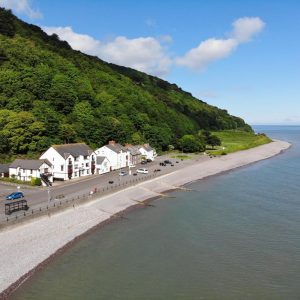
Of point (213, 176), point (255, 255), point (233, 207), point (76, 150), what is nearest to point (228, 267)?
point (255, 255)

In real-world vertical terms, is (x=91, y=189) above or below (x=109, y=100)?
below

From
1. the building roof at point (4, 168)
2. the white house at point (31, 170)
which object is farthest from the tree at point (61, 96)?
the white house at point (31, 170)

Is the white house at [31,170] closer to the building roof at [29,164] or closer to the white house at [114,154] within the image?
the building roof at [29,164]

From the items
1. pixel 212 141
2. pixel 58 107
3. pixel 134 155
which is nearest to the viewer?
pixel 134 155

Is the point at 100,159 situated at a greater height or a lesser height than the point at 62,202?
greater

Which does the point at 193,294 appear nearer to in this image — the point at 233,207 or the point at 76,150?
the point at 233,207

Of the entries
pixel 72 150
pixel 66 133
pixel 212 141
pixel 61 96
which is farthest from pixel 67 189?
pixel 212 141

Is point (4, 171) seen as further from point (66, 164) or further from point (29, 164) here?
point (66, 164)
